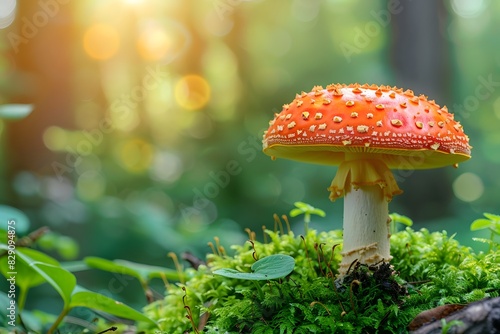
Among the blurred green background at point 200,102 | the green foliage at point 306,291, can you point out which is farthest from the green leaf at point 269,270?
the blurred green background at point 200,102

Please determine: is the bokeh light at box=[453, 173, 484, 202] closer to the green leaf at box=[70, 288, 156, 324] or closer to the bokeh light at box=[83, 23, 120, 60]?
the bokeh light at box=[83, 23, 120, 60]

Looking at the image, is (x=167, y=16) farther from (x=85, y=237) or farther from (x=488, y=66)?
(x=488, y=66)

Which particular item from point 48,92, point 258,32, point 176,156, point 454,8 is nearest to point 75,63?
point 48,92

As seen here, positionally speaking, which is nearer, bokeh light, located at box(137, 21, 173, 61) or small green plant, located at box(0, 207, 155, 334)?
small green plant, located at box(0, 207, 155, 334)

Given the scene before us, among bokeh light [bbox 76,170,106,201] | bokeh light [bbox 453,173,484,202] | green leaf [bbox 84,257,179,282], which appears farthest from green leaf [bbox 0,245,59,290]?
bokeh light [bbox 453,173,484,202]

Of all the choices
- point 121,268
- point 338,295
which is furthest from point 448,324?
point 121,268

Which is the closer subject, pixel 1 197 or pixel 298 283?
pixel 298 283

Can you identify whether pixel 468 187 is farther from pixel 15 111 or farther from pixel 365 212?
pixel 15 111
